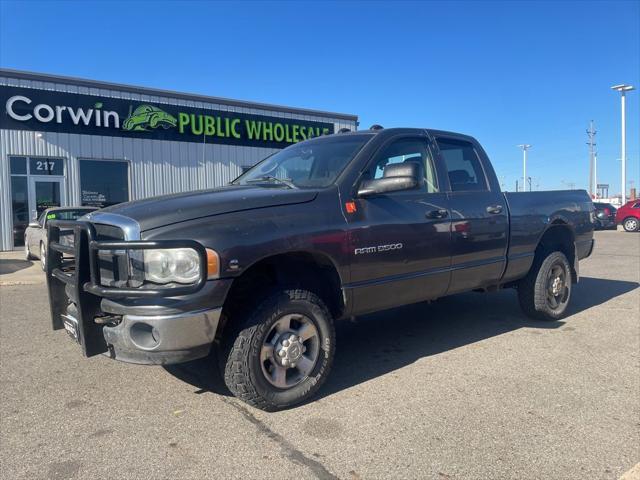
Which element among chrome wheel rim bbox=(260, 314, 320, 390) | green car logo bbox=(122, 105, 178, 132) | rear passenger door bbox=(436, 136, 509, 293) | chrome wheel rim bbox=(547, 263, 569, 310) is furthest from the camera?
green car logo bbox=(122, 105, 178, 132)

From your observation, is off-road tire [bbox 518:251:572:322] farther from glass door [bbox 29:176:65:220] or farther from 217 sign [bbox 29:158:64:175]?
217 sign [bbox 29:158:64:175]

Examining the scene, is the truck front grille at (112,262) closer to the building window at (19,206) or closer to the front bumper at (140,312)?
the front bumper at (140,312)

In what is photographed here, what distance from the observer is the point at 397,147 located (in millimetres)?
4438

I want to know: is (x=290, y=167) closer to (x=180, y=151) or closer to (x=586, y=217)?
(x=586, y=217)

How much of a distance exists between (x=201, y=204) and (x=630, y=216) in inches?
1003

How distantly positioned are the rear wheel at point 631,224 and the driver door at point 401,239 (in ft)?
76.2

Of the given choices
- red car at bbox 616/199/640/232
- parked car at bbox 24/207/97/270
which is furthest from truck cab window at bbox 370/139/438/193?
red car at bbox 616/199/640/232

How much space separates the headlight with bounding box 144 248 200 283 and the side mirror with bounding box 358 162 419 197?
1410 millimetres

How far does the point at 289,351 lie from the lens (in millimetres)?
3408

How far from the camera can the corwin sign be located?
15.2 meters

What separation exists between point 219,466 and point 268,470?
0.27m

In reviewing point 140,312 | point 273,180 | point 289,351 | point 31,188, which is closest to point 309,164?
point 273,180

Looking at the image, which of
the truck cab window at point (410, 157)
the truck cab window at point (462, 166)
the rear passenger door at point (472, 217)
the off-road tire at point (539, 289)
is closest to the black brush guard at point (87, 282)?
the truck cab window at point (410, 157)

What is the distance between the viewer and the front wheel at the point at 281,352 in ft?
10.6
